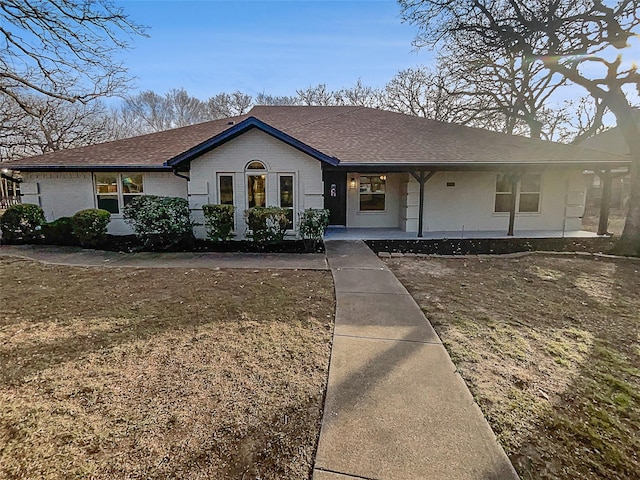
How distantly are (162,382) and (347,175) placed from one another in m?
10.8

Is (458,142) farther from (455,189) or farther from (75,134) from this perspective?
(75,134)

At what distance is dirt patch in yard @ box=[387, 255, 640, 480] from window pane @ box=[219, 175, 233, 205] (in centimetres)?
599

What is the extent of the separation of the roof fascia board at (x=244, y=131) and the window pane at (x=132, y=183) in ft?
8.61

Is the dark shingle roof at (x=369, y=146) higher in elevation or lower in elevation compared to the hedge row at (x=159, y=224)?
higher

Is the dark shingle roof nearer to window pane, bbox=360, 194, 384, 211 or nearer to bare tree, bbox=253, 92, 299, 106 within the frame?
window pane, bbox=360, 194, 384, 211

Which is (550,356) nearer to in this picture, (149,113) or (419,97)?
(419,97)

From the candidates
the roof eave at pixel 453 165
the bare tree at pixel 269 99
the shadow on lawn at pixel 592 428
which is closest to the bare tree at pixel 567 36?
the roof eave at pixel 453 165

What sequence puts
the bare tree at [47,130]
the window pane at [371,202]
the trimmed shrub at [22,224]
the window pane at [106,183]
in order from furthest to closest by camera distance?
the bare tree at [47,130]
the window pane at [371,202]
the window pane at [106,183]
the trimmed shrub at [22,224]

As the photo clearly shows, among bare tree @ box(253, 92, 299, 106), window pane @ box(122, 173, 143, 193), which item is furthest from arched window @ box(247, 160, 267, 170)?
bare tree @ box(253, 92, 299, 106)

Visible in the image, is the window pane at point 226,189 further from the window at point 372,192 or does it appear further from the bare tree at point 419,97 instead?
the bare tree at point 419,97

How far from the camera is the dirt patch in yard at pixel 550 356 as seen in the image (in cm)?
248

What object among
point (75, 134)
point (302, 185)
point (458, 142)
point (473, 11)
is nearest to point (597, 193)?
point (458, 142)

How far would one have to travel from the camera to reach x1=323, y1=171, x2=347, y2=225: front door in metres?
13.2

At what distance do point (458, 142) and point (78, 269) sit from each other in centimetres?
1243
